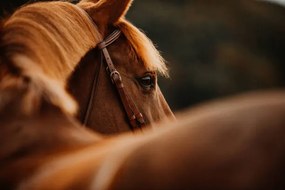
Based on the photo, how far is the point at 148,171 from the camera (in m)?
1.46

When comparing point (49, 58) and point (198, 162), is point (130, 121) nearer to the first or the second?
point (49, 58)

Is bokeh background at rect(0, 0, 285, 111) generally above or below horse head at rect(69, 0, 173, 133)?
below

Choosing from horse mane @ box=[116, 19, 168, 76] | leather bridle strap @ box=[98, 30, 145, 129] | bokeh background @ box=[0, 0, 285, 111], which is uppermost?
horse mane @ box=[116, 19, 168, 76]

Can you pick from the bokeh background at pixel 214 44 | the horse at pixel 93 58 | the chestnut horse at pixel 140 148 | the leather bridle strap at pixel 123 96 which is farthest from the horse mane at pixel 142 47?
the bokeh background at pixel 214 44

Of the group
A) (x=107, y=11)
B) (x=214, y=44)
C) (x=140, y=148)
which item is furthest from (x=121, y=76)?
(x=214, y=44)

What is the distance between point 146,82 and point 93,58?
344 mm

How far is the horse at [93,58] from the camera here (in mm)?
2443

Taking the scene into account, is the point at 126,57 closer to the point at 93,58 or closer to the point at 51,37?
the point at 93,58

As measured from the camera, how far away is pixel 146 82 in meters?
3.19

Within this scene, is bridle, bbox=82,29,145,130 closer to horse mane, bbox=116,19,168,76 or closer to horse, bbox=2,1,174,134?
horse, bbox=2,1,174,134

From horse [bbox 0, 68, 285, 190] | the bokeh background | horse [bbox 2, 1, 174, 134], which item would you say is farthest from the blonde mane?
the bokeh background

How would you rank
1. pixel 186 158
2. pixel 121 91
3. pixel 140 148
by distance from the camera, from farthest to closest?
pixel 121 91, pixel 140 148, pixel 186 158

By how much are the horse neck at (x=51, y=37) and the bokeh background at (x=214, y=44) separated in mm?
18674

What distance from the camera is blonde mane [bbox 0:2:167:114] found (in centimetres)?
210
